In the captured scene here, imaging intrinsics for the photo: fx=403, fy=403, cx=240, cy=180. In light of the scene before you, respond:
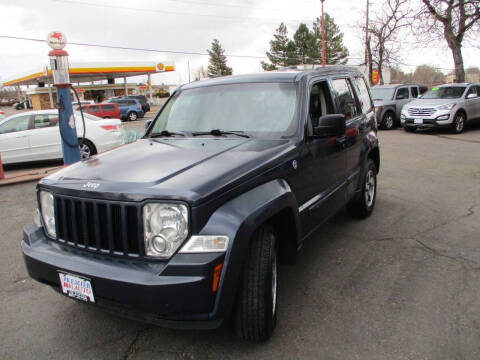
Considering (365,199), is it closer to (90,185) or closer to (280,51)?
(90,185)

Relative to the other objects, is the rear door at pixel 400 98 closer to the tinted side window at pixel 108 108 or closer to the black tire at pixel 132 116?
the tinted side window at pixel 108 108

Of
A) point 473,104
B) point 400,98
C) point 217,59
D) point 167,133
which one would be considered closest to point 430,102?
point 473,104

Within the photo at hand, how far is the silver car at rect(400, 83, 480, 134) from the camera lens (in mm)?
14039

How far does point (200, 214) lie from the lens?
7.53 feet

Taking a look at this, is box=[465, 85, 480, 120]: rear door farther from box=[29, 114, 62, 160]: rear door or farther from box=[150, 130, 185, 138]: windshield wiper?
box=[150, 130, 185, 138]: windshield wiper

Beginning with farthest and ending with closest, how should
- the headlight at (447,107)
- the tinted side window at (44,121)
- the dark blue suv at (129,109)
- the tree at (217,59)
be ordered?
the tree at (217,59), the dark blue suv at (129,109), the headlight at (447,107), the tinted side window at (44,121)

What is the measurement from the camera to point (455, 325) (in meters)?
2.92

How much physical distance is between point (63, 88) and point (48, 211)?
18.0ft

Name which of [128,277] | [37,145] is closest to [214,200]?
[128,277]

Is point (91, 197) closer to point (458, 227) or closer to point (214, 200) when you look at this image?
point (214, 200)

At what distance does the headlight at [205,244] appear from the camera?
89.3 inches

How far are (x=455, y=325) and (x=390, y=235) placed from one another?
187 cm

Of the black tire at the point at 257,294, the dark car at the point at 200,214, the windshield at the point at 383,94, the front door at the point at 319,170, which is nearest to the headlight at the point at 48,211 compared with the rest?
the dark car at the point at 200,214

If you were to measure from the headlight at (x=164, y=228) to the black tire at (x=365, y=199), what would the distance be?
3.14 meters
